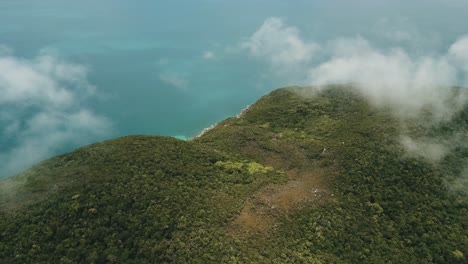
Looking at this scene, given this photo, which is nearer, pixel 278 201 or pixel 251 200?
pixel 278 201

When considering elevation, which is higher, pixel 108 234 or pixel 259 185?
pixel 259 185

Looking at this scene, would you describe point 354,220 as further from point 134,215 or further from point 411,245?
point 134,215

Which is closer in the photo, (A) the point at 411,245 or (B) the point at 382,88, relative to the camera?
(A) the point at 411,245

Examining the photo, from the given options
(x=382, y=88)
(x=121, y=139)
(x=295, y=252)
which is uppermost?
(x=382, y=88)

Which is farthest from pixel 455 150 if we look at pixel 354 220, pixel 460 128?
pixel 354 220

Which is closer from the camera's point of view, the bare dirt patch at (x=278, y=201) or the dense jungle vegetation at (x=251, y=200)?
the dense jungle vegetation at (x=251, y=200)

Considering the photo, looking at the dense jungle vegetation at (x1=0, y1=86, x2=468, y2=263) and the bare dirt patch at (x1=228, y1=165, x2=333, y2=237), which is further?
the bare dirt patch at (x1=228, y1=165, x2=333, y2=237)

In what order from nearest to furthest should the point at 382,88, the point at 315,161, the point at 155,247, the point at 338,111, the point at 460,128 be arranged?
1. the point at 155,247
2. the point at 315,161
3. the point at 460,128
4. the point at 338,111
5. the point at 382,88

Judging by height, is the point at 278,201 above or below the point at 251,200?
below
